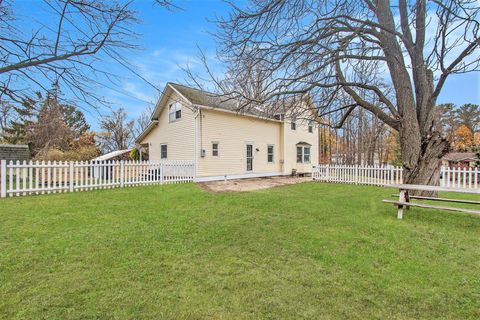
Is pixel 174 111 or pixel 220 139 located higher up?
pixel 174 111

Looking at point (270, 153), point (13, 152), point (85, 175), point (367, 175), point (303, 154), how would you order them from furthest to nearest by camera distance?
point (303, 154)
point (270, 153)
point (13, 152)
point (367, 175)
point (85, 175)

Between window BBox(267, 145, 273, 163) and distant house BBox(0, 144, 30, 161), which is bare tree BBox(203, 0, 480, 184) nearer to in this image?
window BBox(267, 145, 273, 163)

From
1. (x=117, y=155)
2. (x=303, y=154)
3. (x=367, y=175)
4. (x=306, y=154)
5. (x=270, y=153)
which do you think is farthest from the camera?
(x=117, y=155)

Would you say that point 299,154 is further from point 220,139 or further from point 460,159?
point 460,159

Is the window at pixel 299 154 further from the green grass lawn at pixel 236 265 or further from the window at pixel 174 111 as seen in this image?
the green grass lawn at pixel 236 265

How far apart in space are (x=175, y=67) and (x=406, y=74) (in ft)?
20.3

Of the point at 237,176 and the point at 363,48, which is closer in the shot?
the point at 363,48

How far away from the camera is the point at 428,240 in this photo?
4.35 m

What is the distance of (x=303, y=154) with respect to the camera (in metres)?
20.0

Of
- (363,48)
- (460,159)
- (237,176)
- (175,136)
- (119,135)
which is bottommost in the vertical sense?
(237,176)

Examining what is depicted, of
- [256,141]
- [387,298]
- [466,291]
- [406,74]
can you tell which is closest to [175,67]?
[387,298]

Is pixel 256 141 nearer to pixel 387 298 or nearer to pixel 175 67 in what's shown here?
pixel 175 67

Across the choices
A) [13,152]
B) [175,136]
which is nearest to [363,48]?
[175,136]

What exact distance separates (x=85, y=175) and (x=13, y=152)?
8319mm
